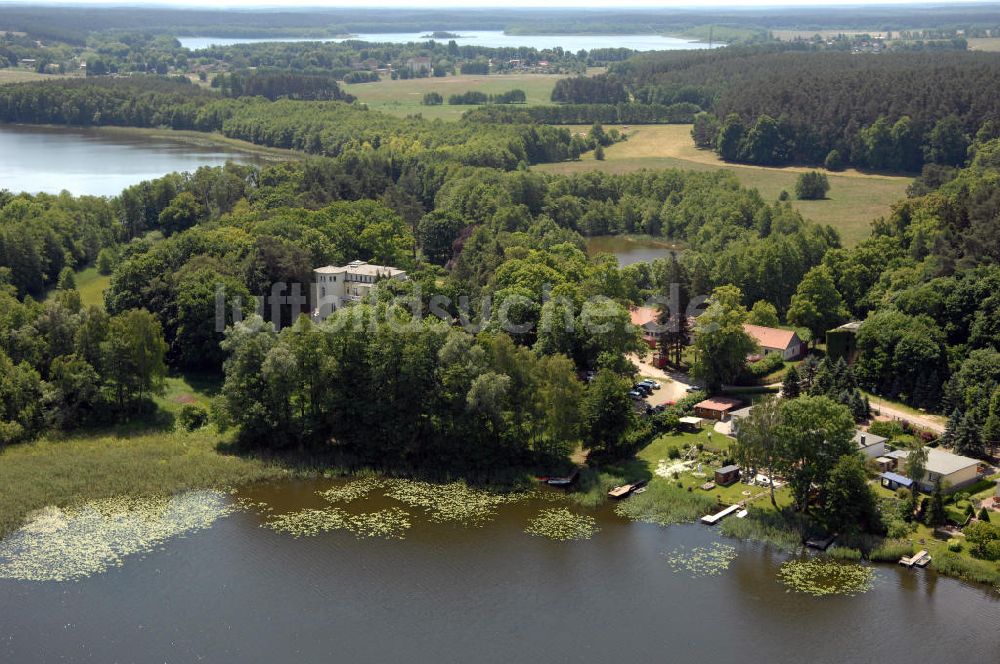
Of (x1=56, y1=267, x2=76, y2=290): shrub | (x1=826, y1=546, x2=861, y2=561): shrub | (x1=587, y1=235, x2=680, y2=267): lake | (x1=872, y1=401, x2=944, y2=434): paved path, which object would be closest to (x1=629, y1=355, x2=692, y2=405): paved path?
(x1=872, y1=401, x2=944, y2=434): paved path

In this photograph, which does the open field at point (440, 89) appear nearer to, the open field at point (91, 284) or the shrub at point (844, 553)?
the open field at point (91, 284)

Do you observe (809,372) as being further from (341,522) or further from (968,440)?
(341,522)

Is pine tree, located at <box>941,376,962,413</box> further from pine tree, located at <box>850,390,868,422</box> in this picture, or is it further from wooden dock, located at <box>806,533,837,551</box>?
wooden dock, located at <box>806,533,837,551</box>

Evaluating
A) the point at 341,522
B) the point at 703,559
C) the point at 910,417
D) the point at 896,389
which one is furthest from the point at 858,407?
the point at 341,522

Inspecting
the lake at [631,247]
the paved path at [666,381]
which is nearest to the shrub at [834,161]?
the lake at [631,247]

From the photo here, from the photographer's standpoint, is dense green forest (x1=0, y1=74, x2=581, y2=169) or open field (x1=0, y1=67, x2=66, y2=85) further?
open field (x1=0, y1=67, x2=66, y2=85)

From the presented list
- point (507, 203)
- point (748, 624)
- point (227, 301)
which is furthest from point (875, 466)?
point (507, 203)
